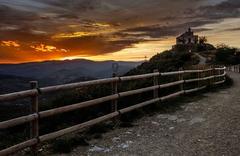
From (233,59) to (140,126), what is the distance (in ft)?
270

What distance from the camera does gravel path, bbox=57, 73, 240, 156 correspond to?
8852mm

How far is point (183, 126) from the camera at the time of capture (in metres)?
11.8

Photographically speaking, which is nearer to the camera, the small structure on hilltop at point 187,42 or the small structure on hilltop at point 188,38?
the small structure on hilltop at point 187,42

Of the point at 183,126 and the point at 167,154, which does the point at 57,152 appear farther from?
the point at 183,126

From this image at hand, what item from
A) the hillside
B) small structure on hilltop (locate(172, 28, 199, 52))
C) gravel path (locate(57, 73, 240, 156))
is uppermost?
small structure on hilltop (locate(172, 28, 199, 52))

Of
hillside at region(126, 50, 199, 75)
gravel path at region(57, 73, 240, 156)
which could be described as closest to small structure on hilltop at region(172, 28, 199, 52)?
hillside at region(126, 50, 199, 75)

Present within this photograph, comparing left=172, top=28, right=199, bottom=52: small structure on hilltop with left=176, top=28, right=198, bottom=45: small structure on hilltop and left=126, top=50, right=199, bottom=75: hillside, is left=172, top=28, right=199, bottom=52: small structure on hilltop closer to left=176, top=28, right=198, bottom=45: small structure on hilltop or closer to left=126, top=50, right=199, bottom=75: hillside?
left=176, top=28, right=198, bottom=45: small structure on hilltop

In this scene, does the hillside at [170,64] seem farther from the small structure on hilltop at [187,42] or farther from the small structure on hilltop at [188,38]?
the small structure on hilltop at [188,38]

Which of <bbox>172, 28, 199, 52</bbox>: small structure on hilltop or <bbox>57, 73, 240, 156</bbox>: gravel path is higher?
<bbox>172, 28, 199, 52</bbox>: small structure on hilltop

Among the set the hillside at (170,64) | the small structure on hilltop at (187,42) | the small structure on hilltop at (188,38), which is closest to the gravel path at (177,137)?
the hillside at (170,64)

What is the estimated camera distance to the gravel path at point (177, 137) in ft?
29.0

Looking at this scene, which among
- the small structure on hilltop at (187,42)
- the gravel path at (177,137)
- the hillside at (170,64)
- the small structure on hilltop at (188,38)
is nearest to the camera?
the gravel path at (177,137)

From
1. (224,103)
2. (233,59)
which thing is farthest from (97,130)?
(233,59)

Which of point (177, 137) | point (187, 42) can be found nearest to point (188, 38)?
point (187, 42)
